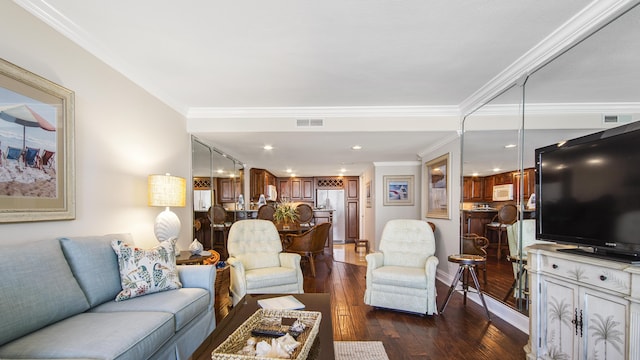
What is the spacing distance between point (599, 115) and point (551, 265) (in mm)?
1090

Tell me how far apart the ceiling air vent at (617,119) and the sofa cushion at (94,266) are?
3307 mm

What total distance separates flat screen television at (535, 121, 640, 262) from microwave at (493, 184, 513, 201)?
0.65m

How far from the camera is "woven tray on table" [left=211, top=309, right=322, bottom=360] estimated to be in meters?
1.27

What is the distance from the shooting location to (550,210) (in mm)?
2135

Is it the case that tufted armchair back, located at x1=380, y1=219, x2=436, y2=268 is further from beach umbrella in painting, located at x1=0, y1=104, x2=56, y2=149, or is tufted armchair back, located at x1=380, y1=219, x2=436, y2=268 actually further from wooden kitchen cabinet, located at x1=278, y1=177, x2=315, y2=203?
wooden kitchen cabinet, located at x1=278, y1=177, x2=315, y2=203

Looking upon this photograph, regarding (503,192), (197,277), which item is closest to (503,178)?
(503,192)

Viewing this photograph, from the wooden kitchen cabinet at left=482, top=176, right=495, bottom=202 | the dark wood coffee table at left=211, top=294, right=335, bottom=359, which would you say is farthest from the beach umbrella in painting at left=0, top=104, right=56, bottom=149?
the wooden kitchen cabinet at left=482, top=176, right=495, bottom=202

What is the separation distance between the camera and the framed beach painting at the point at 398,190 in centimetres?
645

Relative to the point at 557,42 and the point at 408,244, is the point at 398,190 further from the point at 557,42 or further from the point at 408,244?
the point at 557,42

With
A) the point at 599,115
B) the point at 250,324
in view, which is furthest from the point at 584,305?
the point at 250,324

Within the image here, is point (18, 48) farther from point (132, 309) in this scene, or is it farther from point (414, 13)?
point (414, 13)

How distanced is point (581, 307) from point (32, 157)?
335 cm

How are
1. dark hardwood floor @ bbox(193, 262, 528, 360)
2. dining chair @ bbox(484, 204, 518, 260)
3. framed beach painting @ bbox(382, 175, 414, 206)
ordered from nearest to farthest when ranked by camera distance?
dark hardwood floor @ bbox(193, 262, 528, 360)
dining chair @ bbox(484, 204, 518, 260)
framed beach painting @ bbox(382, 175, 414, 206)

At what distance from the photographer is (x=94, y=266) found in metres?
1.94
